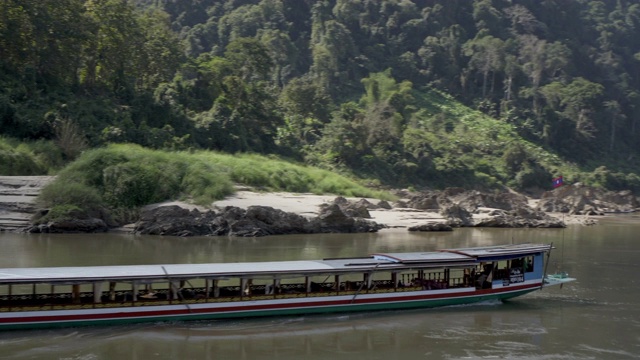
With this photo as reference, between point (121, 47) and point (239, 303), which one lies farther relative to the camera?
point (121, 47)

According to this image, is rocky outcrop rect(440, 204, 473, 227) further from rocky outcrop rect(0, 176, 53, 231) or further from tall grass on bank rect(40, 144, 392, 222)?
rocky outcrop rect(0, 176, 53, 231)

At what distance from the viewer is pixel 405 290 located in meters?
21.1

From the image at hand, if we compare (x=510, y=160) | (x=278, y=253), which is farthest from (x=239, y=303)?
(x=510, y=160)

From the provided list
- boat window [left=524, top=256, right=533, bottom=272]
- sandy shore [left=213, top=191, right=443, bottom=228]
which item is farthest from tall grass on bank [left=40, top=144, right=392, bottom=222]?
boat window [left=524, top=256, right=533, bottom=272]

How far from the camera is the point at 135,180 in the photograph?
3753cm

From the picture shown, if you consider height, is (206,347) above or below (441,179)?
below

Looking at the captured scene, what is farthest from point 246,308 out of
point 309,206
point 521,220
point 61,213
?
point 521,220

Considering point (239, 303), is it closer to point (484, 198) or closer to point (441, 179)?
point (484, 198)

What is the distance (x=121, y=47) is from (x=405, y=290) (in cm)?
3642

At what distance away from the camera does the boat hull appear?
697 inches

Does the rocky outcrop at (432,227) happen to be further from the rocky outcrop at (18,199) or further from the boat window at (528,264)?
the rocky outcrop at (18,199)

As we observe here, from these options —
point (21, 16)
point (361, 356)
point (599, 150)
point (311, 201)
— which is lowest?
point (361, 356)

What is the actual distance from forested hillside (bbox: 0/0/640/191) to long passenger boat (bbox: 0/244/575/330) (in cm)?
2331

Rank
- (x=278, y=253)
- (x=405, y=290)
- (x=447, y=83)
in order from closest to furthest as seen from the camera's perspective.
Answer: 1. (x=405, y=290)
2. (x=278, y=253)
3. (x=447, y=83)
